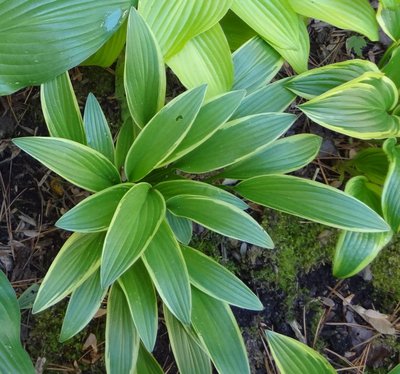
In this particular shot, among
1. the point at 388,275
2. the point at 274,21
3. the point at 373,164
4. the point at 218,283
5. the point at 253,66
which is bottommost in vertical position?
the point at 388,275

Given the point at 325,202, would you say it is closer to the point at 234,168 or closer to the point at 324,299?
the point at 234,168

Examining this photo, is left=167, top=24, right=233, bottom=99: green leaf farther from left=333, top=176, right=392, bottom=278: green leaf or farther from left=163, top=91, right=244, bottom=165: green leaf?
left=333, top=176, right=392, bottom=278: green leaf

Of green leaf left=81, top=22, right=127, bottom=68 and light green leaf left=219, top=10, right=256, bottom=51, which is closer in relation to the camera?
green leaf left=81, top=22, right=127, bottom=68

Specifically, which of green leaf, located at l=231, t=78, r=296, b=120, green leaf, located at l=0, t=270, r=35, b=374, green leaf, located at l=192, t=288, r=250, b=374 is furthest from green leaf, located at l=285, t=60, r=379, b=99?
green leaf, located at l=0, t=270, r=35, b=374

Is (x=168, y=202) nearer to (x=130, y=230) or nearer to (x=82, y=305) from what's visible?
(x=130, y=230)

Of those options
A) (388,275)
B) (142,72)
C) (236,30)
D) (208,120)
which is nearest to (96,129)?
(142,72)

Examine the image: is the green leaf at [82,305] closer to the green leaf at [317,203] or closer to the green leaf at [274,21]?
the green leaf at [317,203]
